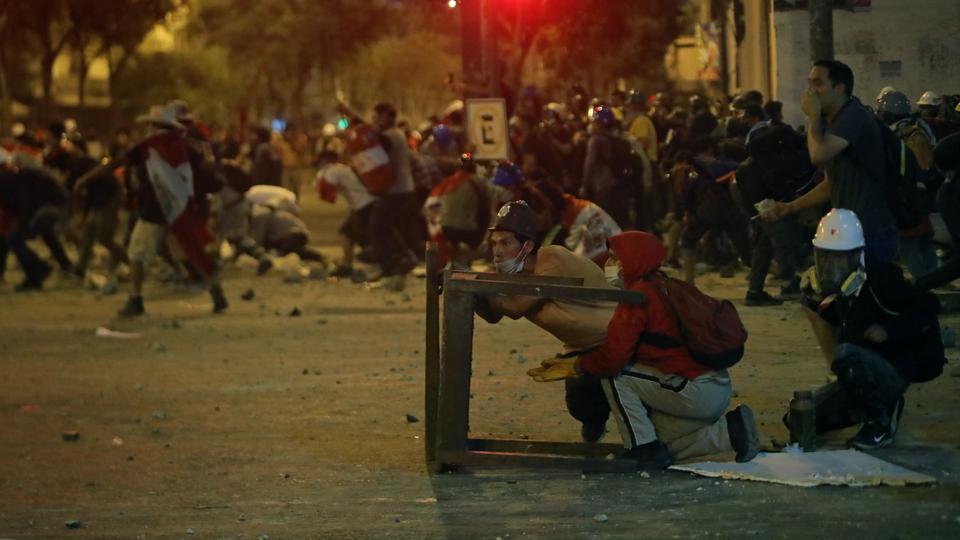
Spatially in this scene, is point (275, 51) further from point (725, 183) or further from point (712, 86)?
point (725, 183)

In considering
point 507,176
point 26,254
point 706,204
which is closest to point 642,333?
point 507,176

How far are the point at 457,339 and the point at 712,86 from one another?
87.3ft

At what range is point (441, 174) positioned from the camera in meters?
21.6

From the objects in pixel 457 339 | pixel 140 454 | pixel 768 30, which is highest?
pixel 768 30

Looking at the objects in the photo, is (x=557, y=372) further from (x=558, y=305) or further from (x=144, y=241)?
(x=144, y=241)

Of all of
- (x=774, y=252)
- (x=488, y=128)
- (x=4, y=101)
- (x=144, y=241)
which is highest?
(x=4, y=101)

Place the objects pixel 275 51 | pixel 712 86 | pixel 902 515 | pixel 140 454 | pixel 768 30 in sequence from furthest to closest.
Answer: pixel 275 51 < pixel 712 86 < pixel 768 30 < pixel 140 454 < pixel 902 515

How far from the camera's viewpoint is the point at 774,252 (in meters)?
15.0

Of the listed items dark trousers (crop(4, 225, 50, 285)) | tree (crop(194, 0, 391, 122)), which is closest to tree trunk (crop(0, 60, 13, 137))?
tree (crop(194, 0, 391, 122))

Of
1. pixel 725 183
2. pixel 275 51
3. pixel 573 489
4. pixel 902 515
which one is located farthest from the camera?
pixel 275 51

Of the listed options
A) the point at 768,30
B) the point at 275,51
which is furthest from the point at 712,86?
the point at 275,51

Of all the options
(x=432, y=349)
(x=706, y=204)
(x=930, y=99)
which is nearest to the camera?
(x=432, y=349)

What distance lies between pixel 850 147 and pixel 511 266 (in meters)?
1.87

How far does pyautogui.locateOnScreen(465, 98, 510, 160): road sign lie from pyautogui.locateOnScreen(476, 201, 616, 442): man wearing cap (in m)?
9.25
